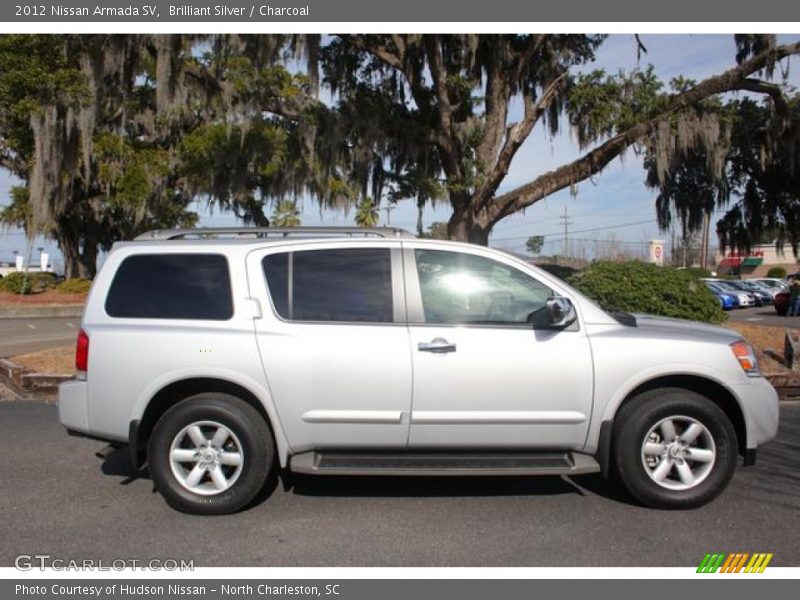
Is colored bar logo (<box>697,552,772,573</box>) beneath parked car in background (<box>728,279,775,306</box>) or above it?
beneath

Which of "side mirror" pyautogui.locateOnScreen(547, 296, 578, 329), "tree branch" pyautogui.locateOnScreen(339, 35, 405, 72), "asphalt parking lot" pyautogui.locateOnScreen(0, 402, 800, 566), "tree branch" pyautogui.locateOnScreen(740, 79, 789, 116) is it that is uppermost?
"tree branch" pyautogui.locateOnScreen(339, 35, 405, 72)

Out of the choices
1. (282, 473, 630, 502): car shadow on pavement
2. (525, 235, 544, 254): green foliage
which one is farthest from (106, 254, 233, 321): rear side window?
(525, 235, 544, 254): green foliage

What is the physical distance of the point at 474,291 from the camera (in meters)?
4.89

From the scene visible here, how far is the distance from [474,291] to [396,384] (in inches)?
33.4

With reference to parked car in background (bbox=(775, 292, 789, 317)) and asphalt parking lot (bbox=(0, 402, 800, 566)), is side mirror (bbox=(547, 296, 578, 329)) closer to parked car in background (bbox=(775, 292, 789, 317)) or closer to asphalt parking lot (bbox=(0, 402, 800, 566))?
asphalt parking lot (bbox=(0, 402, 800, 566))

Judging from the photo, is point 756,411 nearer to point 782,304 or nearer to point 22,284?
point 782,304

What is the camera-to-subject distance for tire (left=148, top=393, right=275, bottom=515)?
4.68 metres

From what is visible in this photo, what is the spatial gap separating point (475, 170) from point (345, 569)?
36.8 feet

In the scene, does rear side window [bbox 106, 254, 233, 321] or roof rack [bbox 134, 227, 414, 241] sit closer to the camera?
rear side window [bbox 106, 254, 233, 321]

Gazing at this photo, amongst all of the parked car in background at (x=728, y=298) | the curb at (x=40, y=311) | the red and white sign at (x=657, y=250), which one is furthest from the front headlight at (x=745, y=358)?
the parked car in background at (x=728, y=298)

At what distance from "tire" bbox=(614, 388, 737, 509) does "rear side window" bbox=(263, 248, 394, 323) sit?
1.76 meters

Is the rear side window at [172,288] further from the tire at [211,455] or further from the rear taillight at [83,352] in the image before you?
the tire at [211,455]

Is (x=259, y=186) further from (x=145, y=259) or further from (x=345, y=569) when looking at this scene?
(x=345, y=569)

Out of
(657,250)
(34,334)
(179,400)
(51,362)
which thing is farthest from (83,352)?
(657,250)
